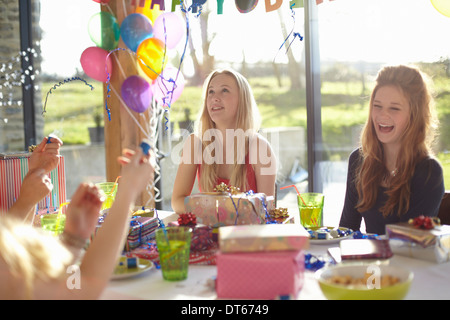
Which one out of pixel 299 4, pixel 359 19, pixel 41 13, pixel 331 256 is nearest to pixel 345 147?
pixel 359 19

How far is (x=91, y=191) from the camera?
1.13m

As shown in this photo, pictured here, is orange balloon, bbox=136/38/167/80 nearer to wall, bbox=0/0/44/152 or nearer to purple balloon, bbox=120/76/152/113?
purple balloon, bbox=120/76/152/113

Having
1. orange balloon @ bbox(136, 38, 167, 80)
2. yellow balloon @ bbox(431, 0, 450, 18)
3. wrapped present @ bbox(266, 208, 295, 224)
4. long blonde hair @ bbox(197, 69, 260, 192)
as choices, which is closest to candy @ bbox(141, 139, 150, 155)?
wrapped present @ bbox(266, 208, 295, 224)

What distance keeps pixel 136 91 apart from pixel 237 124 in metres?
0.87

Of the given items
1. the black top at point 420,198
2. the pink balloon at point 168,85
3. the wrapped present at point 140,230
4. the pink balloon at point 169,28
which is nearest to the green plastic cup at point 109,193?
the wrapped present at point 140,230

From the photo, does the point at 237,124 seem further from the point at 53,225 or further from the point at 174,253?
the point at 174,253

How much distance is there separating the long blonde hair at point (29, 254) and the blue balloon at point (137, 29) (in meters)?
2.24

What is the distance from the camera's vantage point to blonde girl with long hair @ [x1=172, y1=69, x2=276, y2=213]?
2.32m

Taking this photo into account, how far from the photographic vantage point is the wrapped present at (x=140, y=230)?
1.45 meters

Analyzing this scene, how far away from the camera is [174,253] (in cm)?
117

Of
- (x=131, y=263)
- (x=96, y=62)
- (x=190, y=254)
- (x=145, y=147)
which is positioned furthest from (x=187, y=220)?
(x=96, y=62)

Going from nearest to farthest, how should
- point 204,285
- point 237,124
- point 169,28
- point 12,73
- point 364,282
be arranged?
point 364,282
point 204,285
point 237,124
point 169,28
point 12,73

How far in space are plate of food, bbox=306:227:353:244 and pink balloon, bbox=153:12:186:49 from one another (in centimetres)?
182

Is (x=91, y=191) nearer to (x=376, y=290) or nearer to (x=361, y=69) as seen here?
(x=376, y=290)
